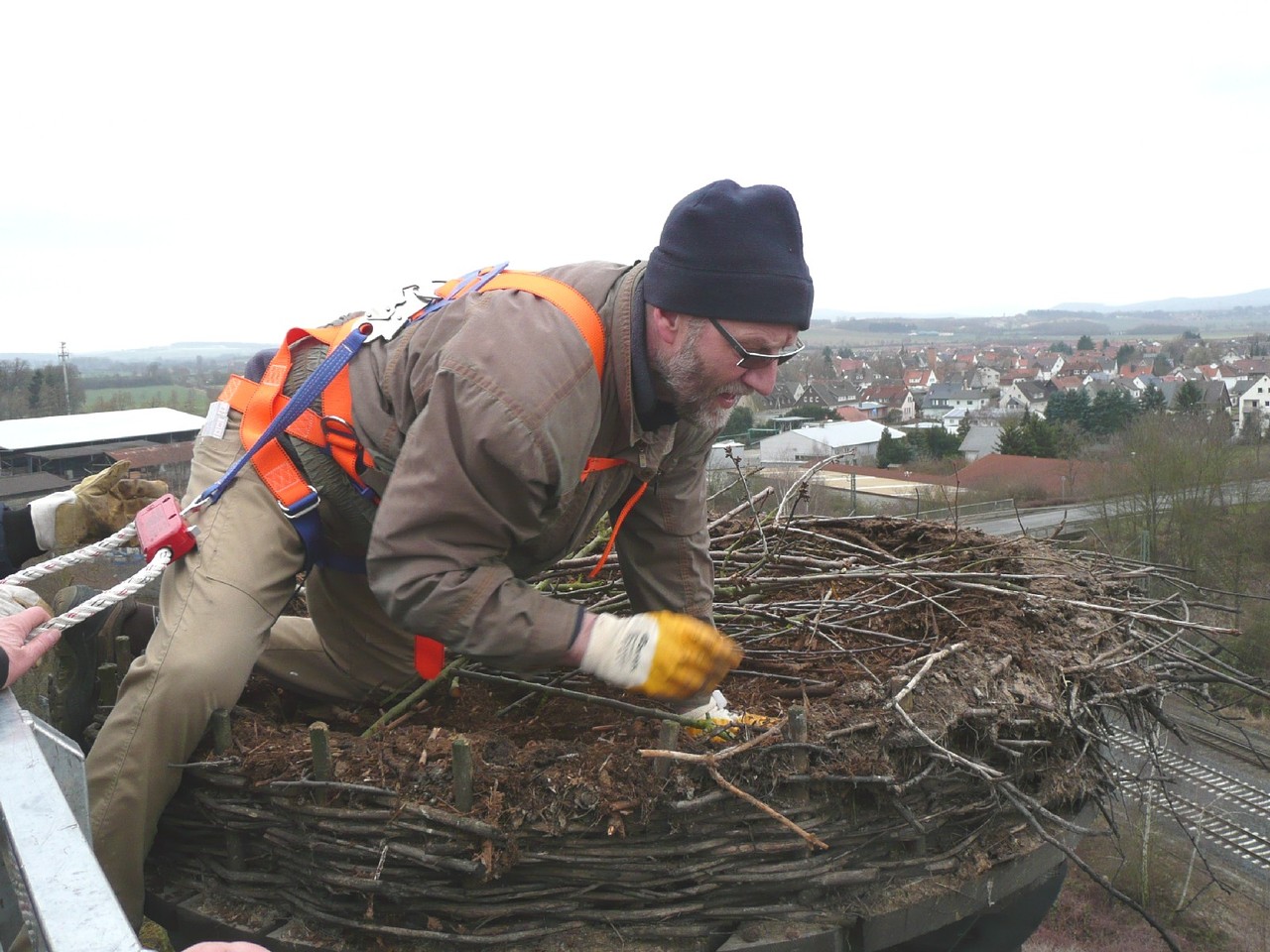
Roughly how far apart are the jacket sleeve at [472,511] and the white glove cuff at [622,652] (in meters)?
0.06

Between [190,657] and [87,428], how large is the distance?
15.0m

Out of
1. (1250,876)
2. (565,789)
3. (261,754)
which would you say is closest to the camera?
(565,789)

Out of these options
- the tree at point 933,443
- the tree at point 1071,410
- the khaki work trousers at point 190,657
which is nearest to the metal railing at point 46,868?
the khaki work trousers at point 190,657

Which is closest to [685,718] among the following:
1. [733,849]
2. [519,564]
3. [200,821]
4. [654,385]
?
[733,849]

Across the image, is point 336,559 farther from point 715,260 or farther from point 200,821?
point 715,260

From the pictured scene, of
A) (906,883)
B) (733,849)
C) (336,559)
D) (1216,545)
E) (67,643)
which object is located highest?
(336,559)

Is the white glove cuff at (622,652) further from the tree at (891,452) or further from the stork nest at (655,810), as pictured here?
the tree at (891,452)

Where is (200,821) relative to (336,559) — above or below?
below

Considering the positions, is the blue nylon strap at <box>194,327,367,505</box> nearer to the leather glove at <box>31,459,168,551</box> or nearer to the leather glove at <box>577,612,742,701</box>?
the leather glove at <box>31,459,168,551</box>

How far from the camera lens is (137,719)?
95.6 inches

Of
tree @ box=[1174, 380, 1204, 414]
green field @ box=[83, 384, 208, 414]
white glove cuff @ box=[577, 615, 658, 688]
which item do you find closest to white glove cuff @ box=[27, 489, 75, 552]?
white glove cuff @ box=[577, 615, 658, 688]

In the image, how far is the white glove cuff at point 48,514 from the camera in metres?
3.30

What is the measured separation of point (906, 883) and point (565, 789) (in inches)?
35.1

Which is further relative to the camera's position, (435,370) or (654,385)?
(654,385)
